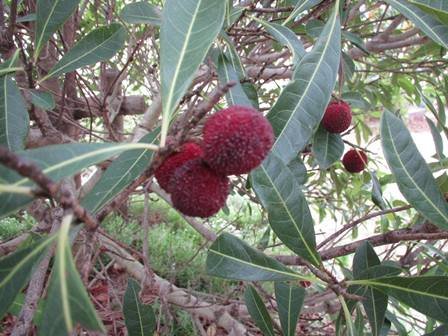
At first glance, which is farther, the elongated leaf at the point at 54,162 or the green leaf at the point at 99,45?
the green leaf at the point at 99,45

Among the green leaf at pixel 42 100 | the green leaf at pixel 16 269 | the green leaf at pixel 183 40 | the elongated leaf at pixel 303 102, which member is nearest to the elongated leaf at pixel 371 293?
the elongated leaf at pixel 303 102

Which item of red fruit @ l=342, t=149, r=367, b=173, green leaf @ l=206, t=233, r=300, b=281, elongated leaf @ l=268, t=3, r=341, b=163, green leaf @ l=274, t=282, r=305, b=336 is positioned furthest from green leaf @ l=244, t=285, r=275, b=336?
red fruit @ l=342, t=149, r=367, b=173

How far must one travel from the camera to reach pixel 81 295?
0.45m

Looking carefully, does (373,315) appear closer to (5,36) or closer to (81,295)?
(81,295)

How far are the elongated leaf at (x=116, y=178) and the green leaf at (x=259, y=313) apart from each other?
533 millimetres

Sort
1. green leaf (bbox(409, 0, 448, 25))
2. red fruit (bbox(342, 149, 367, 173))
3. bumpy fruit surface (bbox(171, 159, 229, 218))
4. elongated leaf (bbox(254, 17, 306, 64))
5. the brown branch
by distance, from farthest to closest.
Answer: red fruit (bbox(342, 149, 367, 173)) → elongated leaf (bbox(254, 17, 306, 64)) → green leaf (bbox(409, 0, 448, 25)) → bumpy fruit surface (bbox(171, 159, 229, 218)) → the brown branch

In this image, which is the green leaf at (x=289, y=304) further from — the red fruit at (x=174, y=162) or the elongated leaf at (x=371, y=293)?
the red fruit at (x=174, y=162)

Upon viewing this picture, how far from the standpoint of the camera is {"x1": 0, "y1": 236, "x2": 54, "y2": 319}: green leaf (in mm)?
579

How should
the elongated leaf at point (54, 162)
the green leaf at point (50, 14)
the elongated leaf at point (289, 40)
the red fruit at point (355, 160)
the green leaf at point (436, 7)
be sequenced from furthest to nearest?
the red fruit at point (355, 160), the green leaf at point (50, 14), the elongated leaf at point (289, 40), the green leaf at point (436, 7), the elongated leaf at point (54, 162)

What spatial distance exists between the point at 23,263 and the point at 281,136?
0.47m

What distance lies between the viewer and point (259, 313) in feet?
3.76

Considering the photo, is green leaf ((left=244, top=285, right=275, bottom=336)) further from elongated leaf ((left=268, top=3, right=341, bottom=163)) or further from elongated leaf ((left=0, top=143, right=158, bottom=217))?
elongated leaf ((left=0, top=143, right=158, bottom=217))

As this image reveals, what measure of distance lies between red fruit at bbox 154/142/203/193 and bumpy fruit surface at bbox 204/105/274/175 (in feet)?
0.15

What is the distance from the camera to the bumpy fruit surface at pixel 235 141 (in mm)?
622
